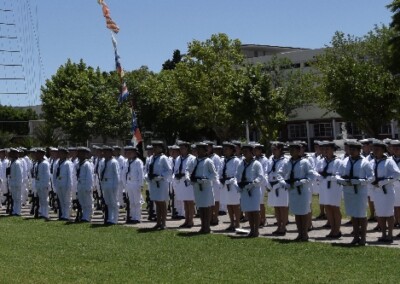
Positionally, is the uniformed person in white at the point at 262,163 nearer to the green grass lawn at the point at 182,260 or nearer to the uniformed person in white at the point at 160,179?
the green grass lawn at the point at 182,260

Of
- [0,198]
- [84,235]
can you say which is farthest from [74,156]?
[84,235]

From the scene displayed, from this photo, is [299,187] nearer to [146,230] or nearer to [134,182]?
[146,230]

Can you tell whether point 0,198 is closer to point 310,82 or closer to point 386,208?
point 386,208

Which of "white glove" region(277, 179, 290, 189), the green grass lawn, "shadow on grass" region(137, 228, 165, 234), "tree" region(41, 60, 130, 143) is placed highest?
"tree" region(41, 60, 130, 143)

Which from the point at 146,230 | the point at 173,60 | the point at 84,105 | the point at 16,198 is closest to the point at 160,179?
the point at 146,230

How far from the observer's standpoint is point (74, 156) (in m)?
22.4

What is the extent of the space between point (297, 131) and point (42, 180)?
5455 cm

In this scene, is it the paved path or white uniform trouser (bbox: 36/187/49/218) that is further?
white uniform trouser (bbox: 36/187/49/218)

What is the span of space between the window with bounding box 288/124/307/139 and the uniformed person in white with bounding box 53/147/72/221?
176 ft

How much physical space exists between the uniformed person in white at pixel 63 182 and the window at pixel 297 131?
5374 cm

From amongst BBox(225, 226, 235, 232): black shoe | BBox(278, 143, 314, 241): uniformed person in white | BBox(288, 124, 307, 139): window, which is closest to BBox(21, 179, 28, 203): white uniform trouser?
BBox(225, 226, 235, 232): black shoe

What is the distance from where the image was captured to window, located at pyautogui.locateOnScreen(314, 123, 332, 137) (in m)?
69.6

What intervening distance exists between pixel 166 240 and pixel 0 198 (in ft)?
39.8

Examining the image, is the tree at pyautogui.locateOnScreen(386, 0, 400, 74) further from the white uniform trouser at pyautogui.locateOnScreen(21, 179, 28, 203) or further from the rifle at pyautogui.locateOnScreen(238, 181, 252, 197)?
the rifle at pyautogui.locateOnScreen(238, 181, 252, 197)
